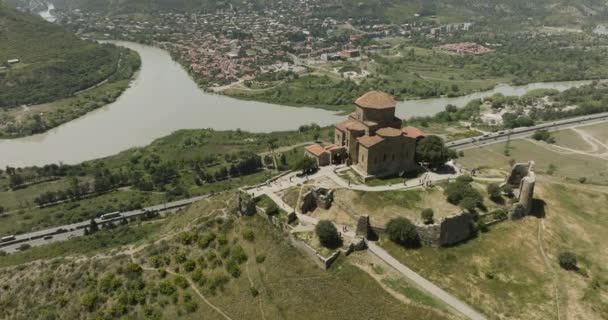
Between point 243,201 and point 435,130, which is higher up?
point 243,201

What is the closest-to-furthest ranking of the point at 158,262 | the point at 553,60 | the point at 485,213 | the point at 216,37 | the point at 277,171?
the point at 158,262 → the point at 485,213 → the point at 277,171 → the point at 553,60 → the point at 216,37

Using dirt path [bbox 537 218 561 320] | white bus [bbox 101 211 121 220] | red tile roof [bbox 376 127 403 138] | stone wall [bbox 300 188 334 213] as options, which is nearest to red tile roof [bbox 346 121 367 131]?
red tile roof [bbox 376 127 403 138]

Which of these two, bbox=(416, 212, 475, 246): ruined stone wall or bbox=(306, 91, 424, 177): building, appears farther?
bbox=(306, 91, 424, 177): building

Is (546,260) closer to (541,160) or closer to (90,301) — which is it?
(90,301)

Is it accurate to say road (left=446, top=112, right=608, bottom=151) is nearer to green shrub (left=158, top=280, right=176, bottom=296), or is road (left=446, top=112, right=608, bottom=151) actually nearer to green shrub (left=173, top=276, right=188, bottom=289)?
green shrub (left=173, top=276, right=188, bottom=289)

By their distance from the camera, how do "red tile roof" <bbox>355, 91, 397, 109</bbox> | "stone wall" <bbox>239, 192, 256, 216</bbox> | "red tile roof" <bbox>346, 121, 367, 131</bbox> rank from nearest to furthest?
"stone wall" <bbox>239, 192, 256, 216</bbox>, "red tile roof" <bbox>355, 91, 397, 109</bbox>, "red tile roof" <bbox>346, 121, 367, 131</bbox>

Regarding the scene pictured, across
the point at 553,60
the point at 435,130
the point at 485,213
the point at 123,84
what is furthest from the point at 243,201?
the point at 553,60

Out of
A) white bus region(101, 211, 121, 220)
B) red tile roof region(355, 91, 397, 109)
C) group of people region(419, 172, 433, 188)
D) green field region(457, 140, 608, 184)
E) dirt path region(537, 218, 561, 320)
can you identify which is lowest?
white bus region(101, 211, 121, 220)

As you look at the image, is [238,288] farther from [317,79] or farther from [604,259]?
[317,79]
